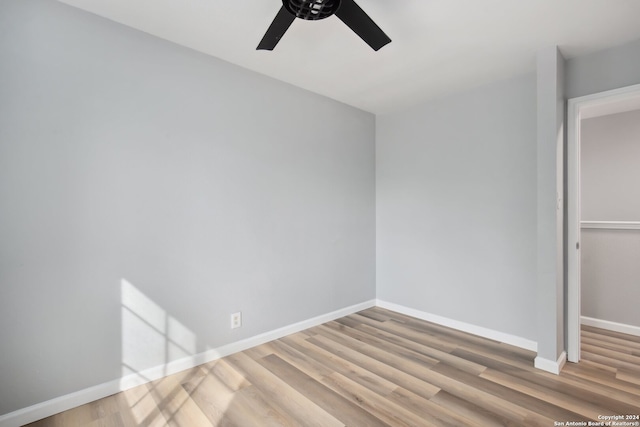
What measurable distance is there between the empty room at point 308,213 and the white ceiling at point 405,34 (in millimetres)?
21

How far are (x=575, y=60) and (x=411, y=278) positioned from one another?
2.46 m

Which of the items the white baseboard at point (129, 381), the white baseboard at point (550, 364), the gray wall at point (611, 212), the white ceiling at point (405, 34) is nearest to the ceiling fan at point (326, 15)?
the white ceiling at point (405, 34)

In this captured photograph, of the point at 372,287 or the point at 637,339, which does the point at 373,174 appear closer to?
the point at 372,287

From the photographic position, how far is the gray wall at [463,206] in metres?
2.83

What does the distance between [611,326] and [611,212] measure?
1171 millimetres

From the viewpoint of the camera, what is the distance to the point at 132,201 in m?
2.17

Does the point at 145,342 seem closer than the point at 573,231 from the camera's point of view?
Yes

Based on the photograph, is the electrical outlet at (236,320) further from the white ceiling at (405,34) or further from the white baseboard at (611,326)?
the white baseboard at (611,326)

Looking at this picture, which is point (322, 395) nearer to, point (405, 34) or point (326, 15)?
point (326, 15)

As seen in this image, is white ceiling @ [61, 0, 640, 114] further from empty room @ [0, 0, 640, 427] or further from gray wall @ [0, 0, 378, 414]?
gray wall @ [0, 0, 378, 414]

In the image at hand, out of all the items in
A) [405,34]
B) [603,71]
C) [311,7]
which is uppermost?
[405,34]

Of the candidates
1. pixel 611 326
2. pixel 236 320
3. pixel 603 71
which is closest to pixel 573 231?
pixel 603 71

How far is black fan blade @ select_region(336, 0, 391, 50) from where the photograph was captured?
59.2 inches

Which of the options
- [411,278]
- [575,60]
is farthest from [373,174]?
[575,60]
